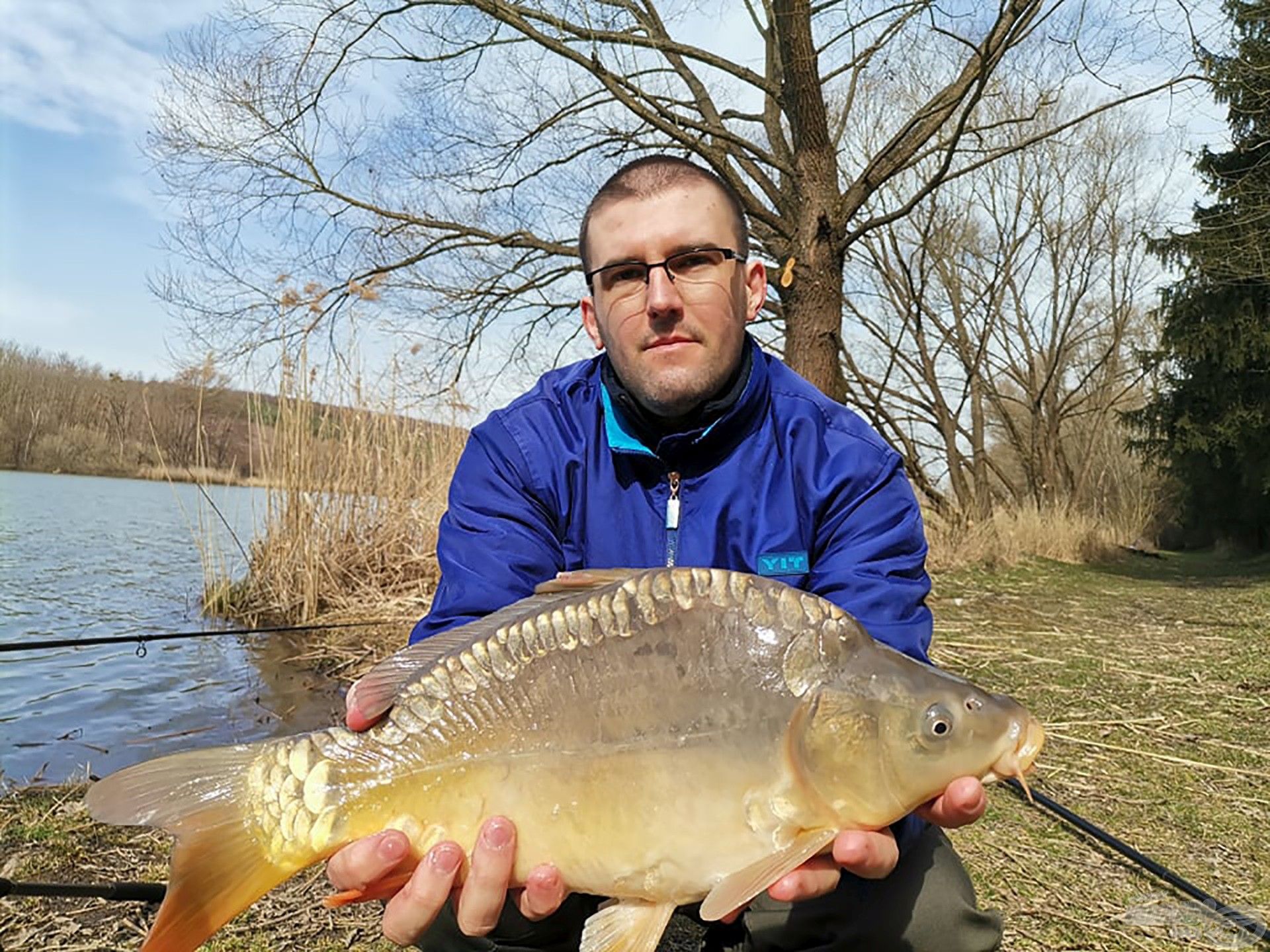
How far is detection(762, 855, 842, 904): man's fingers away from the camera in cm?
107

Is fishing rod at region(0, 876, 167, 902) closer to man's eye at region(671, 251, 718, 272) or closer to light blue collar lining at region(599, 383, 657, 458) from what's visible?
light blue collar lining at region(599, 383, 657, 458)

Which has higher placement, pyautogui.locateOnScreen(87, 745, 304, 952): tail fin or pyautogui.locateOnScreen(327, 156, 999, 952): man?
pyautogui.locateOnScreen(327, 156, 999, 952): man

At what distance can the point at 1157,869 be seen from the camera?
1.80m

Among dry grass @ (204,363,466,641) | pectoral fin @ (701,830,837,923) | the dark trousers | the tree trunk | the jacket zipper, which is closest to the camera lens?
pectoral fin @ (701,830,837,923)

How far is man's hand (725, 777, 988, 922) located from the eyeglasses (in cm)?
94

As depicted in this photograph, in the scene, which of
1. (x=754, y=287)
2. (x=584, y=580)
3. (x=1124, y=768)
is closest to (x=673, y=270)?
(x=754, y=287)

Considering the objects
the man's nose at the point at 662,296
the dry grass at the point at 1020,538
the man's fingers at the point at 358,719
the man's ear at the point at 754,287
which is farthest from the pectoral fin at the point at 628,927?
the dry grass at the point at 1020,538

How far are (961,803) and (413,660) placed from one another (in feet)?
2.16

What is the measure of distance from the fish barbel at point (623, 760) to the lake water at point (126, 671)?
201 cm

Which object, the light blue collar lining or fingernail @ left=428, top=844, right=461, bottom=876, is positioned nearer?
fingernail @ left=428, top=844, right=461, bottom=876

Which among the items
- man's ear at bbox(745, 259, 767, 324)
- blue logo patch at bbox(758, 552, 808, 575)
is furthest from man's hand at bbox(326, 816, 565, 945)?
man's ear at bbox(745, 259, 767, 324)

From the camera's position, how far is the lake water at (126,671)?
3.10 m

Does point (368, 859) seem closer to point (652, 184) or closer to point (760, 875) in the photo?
point (760, 875)

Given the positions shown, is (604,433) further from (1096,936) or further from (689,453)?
(1096,936)
